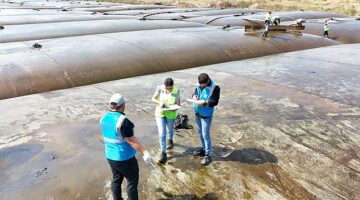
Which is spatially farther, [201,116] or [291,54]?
[291,54]

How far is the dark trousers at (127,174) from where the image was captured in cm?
397

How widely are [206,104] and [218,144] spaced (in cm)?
128

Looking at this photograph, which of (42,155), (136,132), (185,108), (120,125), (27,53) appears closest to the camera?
(120,125)

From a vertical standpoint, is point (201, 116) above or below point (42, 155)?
above

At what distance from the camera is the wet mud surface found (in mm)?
4758

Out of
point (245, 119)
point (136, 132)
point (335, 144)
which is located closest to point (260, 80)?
point (245, 119)

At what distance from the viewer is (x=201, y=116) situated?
5215 mm

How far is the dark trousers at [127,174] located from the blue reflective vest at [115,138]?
7cm

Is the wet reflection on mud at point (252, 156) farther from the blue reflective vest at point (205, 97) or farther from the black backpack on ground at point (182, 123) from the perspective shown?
the black backpack on ground at point (182, 123)

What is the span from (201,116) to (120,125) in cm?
172

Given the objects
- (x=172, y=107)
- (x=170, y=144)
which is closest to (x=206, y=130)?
(x=172, y=107)

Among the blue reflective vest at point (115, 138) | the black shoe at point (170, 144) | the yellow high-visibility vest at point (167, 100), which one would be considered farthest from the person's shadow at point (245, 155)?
the blue reflective vest at point (115, 138)

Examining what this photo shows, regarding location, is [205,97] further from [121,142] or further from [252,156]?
[121,142]

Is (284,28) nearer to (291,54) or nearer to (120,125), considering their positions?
(291,54)
